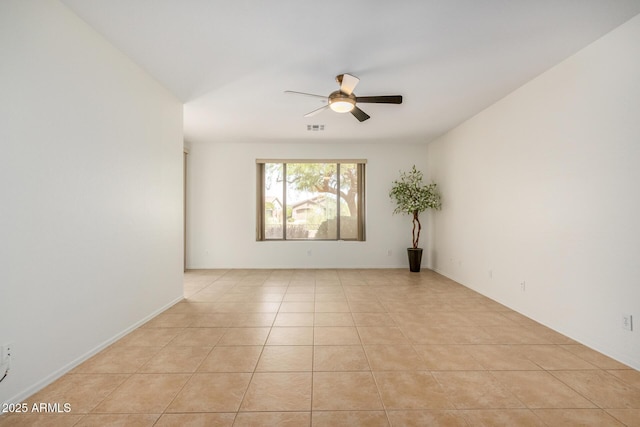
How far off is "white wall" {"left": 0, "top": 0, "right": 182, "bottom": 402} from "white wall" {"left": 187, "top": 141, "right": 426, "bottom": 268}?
292 centimetres

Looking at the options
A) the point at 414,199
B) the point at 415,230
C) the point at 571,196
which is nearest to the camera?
the point at 571,196

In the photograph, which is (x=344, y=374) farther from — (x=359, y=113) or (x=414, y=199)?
(x=414, y=199)

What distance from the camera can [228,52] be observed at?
2.78 meters

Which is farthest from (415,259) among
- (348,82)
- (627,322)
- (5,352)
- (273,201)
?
(5,352)

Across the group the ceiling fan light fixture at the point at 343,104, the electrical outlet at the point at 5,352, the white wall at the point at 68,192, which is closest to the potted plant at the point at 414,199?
the ceiling fan light fixture at the point at 343,104

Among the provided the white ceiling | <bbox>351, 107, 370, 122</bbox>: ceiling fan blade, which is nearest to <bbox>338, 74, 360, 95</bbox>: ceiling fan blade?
the white ceiling

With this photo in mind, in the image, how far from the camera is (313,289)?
4.63 m

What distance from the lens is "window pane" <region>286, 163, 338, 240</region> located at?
646cm

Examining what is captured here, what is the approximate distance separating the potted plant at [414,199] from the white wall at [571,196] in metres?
1.41

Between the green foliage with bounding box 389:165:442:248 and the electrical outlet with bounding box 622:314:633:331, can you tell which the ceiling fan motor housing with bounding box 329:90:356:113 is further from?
the green foliage with bounding box 389:165:442:248

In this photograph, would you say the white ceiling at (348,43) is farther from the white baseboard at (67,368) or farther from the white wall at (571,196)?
the white baseboard at (67,368)

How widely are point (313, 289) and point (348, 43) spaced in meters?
3.30

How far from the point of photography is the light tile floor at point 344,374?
173 cm

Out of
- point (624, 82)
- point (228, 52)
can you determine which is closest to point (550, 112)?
point (624, 82)
